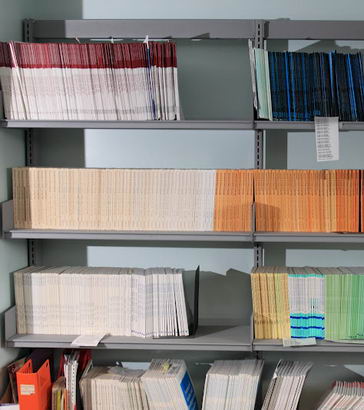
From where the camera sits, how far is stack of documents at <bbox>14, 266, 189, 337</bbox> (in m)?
2.53

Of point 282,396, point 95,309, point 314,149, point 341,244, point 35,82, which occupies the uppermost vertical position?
point 35,82

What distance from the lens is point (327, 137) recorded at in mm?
→ 2428

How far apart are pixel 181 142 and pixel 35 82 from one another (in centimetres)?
67

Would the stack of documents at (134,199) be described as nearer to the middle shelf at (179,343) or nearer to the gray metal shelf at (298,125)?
the gray metal shelf at (298,125)

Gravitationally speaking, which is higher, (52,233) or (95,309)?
(52,233)

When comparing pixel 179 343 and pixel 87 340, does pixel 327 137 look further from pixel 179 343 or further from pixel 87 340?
pixel 87 340

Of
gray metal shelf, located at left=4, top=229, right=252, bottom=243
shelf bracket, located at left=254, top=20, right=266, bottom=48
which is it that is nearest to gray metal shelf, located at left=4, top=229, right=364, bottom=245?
gray metal shelf, located at left=4, top=229, right=252, bottom=243

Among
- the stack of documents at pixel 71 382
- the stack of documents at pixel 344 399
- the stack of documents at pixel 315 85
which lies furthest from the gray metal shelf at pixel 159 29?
the stack of documents at pixel 344 399

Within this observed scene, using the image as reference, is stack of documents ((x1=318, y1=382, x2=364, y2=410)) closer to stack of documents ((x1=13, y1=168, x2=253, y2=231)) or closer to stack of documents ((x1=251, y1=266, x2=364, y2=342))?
stack of documents ((x1=251, y1=266, x2=364, y2=342))

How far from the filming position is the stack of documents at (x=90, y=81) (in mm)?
2455

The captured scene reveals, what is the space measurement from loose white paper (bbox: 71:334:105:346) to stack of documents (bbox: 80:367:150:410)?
16 cm

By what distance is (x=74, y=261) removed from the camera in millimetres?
2824

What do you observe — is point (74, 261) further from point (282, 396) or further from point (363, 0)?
point (363, 0)

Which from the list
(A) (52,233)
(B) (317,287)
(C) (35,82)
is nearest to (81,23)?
(C) (35,82)
